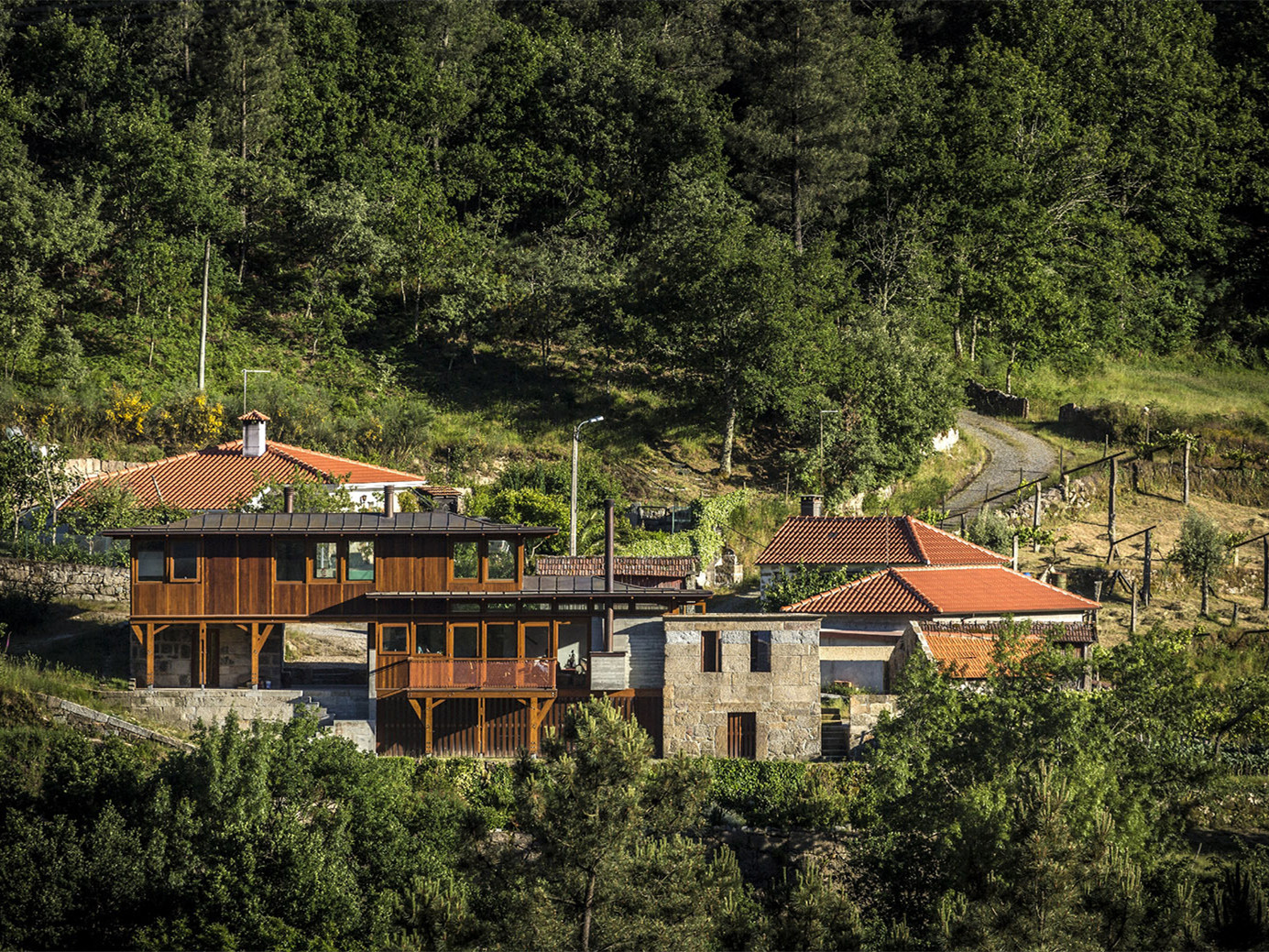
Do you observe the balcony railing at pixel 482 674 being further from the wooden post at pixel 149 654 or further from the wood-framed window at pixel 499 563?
the wooden post at pixel 149 654

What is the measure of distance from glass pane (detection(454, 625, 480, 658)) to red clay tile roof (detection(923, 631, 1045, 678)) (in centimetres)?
1077

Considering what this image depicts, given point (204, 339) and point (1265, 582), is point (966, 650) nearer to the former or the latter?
point (1265, 582)

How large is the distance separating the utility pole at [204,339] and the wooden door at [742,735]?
26.2 m

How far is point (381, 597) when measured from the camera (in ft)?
123

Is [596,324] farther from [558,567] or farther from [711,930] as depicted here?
[711,930]

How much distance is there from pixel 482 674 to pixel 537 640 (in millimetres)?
2098

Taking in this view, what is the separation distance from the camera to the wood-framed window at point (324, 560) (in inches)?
1510

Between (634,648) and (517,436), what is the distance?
2547 centimetres

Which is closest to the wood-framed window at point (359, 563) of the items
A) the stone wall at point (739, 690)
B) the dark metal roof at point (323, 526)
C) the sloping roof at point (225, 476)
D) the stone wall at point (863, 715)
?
the dark metal roof at point (323, 526)

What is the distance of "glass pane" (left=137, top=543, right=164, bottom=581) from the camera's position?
125 ft

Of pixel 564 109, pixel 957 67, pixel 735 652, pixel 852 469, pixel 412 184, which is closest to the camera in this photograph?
pixel 735 652

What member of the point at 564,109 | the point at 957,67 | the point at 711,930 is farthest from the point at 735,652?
the point at 957,67

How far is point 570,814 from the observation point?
27047mm

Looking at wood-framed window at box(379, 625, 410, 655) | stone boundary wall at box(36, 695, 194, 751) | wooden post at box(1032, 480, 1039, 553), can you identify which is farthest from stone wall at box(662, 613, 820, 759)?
wooden post at box(1032, 480, 1039, 553)
